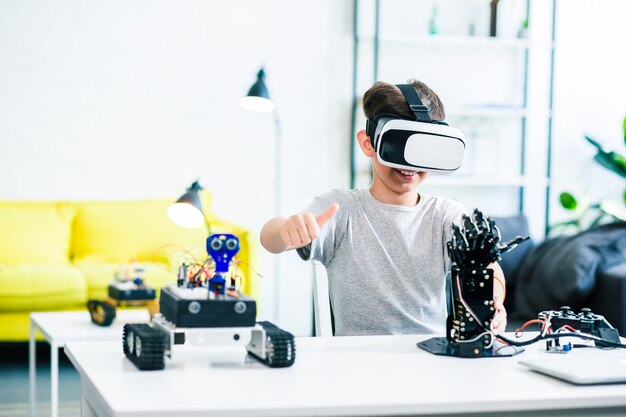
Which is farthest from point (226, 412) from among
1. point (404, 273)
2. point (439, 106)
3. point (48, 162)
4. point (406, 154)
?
point (48, 162)

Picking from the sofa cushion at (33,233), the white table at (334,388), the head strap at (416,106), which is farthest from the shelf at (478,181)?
the white table at (334,388)

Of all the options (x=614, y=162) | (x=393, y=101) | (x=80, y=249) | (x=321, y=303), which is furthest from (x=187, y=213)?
(x=614, y=162)

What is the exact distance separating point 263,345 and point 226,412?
267 mm

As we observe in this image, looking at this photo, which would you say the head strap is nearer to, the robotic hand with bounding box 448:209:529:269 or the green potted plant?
the robotic hand with bounding box 448:209:529:269

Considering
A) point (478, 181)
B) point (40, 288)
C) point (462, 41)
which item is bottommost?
point (40, 288)

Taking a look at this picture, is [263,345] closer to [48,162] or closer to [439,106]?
[439,106]

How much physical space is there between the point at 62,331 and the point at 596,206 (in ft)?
10.8

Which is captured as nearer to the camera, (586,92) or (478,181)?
(478,181)

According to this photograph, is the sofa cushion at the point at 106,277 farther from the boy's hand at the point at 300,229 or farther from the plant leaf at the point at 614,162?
the boy's hand at the point at 300,229

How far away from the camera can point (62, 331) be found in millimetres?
2852

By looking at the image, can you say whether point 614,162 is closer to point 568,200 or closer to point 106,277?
point 568,200

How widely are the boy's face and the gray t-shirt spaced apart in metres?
0.03

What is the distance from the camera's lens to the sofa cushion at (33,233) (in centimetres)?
438

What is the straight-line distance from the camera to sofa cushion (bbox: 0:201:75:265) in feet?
14.4
